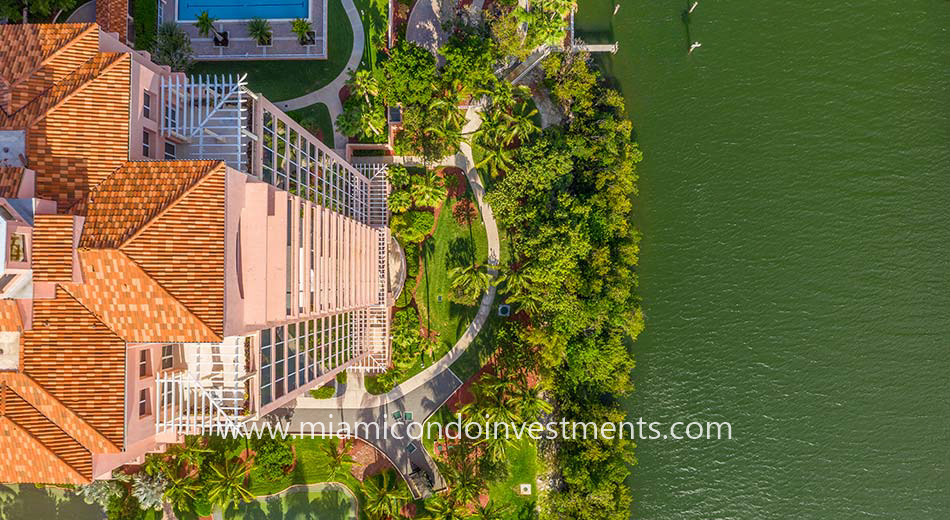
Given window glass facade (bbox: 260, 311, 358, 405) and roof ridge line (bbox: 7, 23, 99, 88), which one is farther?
window glass facade (bbox: 260, 311, 358, 405)

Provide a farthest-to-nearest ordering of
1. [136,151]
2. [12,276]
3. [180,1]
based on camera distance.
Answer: [180,1], [136,151], [12,276]

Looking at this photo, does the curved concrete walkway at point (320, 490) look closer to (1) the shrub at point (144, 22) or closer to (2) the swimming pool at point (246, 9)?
(1) the shrub at point (144, 22)

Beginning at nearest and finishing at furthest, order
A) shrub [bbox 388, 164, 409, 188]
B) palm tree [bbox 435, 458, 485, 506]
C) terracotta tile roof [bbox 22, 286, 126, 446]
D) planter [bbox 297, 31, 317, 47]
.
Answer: terracotta tile roof [bbox 22, 286, 126, 446] → palm tree [bbox 435, 458, 485, 506] → shrub [bbox 388, 164, 409, 188] → planter [bbox 297, 31, 317, 47]

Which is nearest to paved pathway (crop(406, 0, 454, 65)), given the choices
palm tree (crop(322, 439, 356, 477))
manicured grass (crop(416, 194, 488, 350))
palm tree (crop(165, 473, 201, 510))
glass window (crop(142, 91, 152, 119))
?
manicured grass (crop(416, 194, 488, 350))

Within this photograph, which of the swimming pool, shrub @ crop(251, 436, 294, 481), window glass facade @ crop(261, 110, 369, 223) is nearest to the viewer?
window glass facade @ crop(261, 110, 369, 223)

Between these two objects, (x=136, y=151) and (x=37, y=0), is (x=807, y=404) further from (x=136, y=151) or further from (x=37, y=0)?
(x=37, y=0)

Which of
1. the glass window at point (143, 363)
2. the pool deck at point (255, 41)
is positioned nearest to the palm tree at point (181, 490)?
the glass window at point (143, 363)

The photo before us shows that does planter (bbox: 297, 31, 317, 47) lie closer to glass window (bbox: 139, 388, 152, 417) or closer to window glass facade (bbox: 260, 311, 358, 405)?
window glass facade (bbox: 260, 311, 358, 405)

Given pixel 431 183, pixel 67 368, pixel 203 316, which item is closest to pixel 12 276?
pixel 67 368
